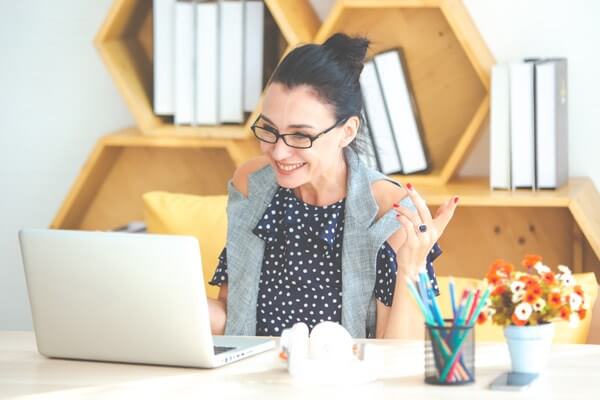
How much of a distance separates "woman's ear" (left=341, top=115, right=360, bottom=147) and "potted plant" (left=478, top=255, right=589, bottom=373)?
728mm

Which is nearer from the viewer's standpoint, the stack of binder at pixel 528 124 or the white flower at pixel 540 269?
the white flower at pixel 540 269

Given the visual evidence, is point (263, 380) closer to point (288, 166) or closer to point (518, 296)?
point (518, 296)

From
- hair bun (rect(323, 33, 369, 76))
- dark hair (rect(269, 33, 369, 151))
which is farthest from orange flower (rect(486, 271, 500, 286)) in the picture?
hair bun (rect(323, 33, 369, 76))

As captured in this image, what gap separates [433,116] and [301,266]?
Result: 0.92m

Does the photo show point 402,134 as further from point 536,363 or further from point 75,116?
point 536,363

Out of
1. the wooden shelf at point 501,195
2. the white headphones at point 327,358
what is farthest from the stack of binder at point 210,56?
the white headphones at point 327,358

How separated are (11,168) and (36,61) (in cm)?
36

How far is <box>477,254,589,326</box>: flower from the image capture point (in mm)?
1880

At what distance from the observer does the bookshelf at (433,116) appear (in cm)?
313

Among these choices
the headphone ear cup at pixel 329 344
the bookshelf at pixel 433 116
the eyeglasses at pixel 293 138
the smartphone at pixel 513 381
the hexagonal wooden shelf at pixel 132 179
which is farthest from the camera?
the hexagonal wooden shelf at pixel 132 179

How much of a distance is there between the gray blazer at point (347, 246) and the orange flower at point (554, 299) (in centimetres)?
65

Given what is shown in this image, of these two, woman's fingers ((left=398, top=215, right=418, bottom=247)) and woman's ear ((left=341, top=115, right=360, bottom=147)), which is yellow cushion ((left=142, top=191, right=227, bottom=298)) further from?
woman's fingers ((left=398, top=215, right=418, bottom=247))

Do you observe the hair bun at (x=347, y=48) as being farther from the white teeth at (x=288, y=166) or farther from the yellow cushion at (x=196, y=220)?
the yellow cushion at (x=196, y=220)

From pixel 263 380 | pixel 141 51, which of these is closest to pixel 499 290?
pixel 263 380
